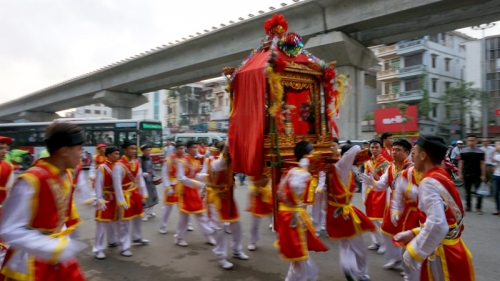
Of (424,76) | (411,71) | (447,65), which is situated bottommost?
(424,76)

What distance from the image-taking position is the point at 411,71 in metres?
29.7

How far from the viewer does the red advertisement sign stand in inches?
945

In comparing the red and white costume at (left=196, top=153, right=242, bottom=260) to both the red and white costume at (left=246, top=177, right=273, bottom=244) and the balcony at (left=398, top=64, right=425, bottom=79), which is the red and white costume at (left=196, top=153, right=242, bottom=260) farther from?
the balcony at (left=398, top=64, right=425, bottom=79)

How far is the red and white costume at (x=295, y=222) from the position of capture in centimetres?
350

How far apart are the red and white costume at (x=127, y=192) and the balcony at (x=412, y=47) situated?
29169 millimetres

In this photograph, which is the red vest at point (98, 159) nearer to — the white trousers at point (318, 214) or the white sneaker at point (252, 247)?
the white sneaker at point (252, 247)

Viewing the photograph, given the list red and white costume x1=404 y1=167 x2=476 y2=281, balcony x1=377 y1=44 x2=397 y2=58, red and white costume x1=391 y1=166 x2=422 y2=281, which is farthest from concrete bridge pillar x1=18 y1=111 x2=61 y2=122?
red and white costume x1=404 y1=167 x2=476 y2=281

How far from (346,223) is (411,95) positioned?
2899 centimetres

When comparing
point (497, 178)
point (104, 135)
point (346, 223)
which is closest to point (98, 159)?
point (346, 223)

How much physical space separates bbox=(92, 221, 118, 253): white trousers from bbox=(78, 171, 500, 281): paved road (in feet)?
0.62

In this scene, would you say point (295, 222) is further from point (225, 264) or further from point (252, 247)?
point (252, 247)

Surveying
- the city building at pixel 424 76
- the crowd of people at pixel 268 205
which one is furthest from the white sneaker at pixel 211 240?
the city building at pixel 424 76

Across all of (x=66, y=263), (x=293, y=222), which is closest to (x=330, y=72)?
(x=293, y=222)

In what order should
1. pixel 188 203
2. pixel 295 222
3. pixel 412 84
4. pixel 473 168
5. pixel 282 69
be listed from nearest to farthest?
pixel 295 222 < pixel 282 69 < pixel 188 203 < pixel 473 168 < pixel 412 84
